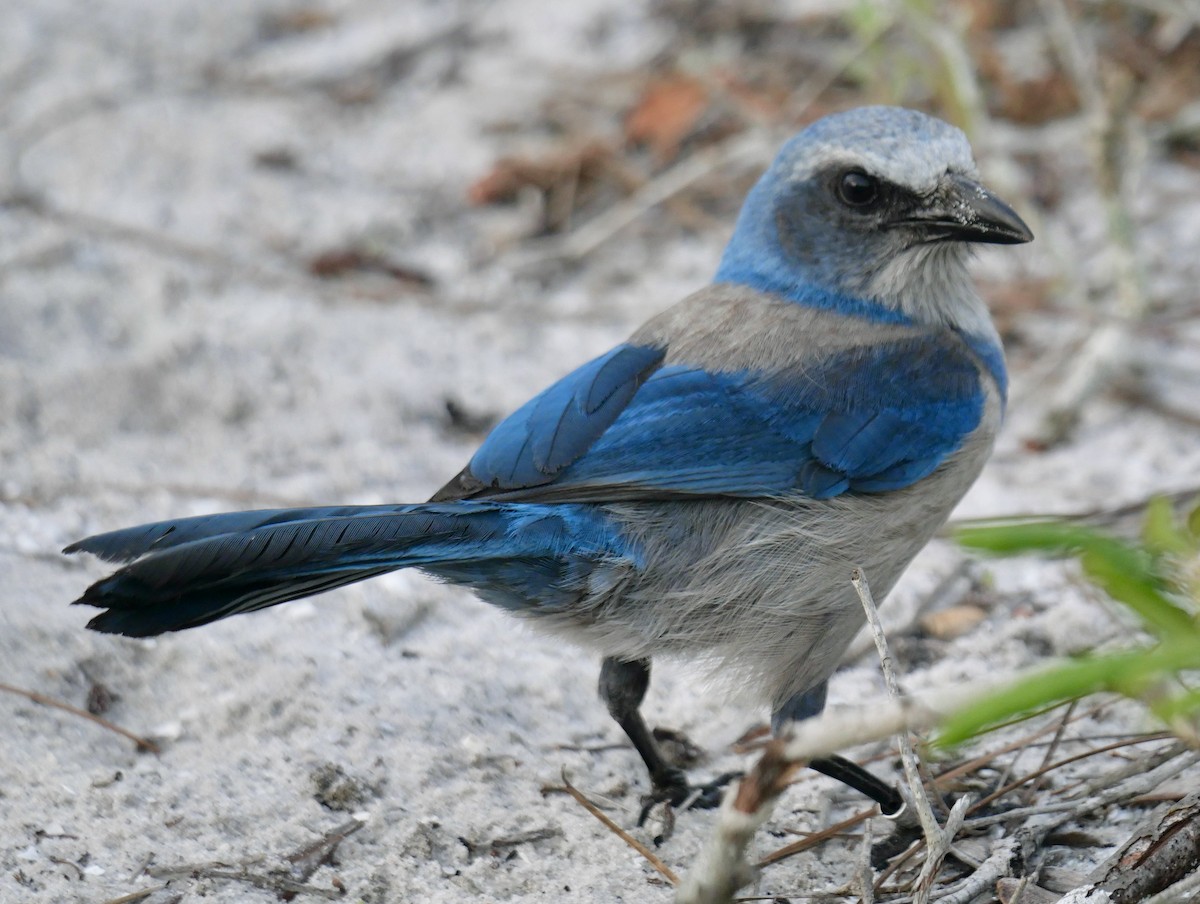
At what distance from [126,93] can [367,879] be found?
5643 mm

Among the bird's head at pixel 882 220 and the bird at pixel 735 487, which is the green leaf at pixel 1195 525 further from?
the bird's head at pixel 882 220

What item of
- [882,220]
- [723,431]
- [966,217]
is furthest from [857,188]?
[723,431]

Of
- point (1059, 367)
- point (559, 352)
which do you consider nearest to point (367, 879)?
point (559, 352)

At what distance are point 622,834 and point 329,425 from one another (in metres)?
2.43

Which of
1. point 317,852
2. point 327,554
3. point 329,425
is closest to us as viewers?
point 327,554

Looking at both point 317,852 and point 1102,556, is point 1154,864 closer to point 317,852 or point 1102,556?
point 1102,556

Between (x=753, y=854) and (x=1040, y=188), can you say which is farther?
(x=1040, y=188)

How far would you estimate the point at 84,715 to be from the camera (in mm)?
3492

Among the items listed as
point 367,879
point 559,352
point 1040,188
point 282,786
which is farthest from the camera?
point 1040,188

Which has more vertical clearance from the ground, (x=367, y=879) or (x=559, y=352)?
(x=559, y=352)

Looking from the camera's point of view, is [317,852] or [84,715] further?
[84,715]

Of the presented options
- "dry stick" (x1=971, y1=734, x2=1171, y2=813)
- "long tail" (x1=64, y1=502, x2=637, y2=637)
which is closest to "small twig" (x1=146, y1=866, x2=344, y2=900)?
"long tail" (x1=64, y1=502, x2=637, y2=637)

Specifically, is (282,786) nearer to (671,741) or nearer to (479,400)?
(671,741)

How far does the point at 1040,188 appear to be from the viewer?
635 cm
